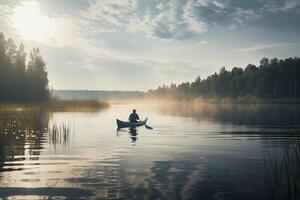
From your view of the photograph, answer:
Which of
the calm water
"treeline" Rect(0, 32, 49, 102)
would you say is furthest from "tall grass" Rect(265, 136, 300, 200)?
"treeline" Rect(0, 32, 49, 102)

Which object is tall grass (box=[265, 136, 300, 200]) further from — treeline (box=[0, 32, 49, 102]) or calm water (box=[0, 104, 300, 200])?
treeline (box=[0, 32, 49, 102])

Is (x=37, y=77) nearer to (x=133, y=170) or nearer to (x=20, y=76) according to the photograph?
(x=20, y=76)

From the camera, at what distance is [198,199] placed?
47.8 ft

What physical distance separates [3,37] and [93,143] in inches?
3365

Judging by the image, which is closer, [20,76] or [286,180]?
[286,180]

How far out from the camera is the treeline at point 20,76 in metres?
98.9

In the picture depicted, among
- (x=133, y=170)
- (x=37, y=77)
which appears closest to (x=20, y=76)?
(x=37, y=77)

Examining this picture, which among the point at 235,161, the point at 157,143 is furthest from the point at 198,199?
the point at 157,143

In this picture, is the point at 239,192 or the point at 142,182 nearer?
the point at 239,192

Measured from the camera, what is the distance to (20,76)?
343 ft

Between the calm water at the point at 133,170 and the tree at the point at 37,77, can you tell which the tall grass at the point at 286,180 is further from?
the tree at the point at 37,77

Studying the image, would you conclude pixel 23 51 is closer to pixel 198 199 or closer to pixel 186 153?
pixel 186 153

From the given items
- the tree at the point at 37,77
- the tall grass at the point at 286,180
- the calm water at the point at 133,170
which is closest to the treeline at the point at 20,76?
the tree at the point at 37,77

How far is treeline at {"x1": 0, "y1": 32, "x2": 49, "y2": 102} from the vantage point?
98.9 meters
